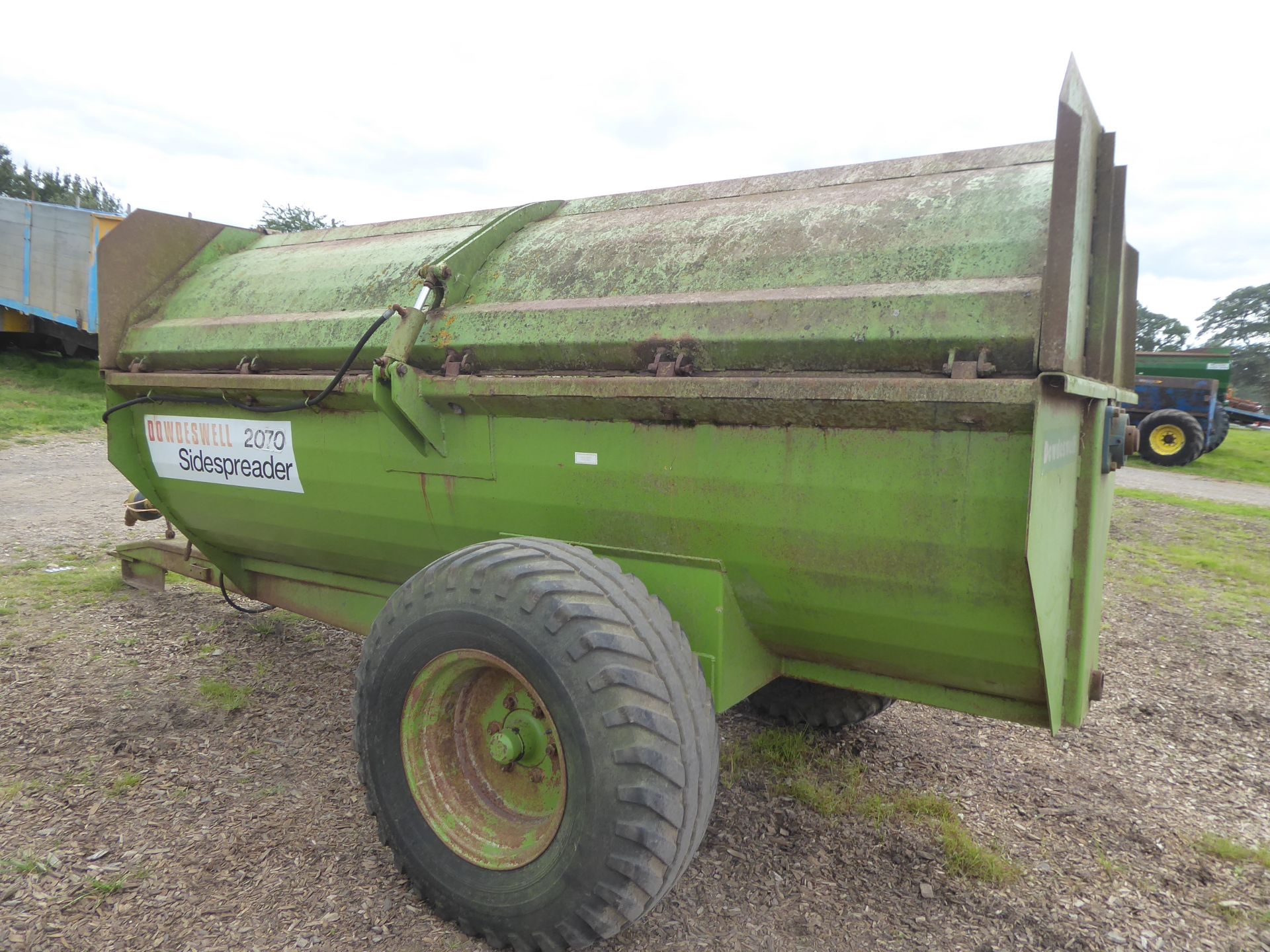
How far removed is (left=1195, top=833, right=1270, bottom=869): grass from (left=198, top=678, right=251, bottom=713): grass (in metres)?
3.71

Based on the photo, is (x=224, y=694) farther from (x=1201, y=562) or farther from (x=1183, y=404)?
(x=1183, y=404)

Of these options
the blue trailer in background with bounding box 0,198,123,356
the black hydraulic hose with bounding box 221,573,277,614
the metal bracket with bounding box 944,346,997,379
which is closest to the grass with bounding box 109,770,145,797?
the black hydraulic hose with bounding box 221,573,277,614

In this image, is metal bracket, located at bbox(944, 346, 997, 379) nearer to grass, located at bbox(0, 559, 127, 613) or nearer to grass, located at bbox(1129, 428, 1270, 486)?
grass, located at bbox(0, 559, 127, 613)

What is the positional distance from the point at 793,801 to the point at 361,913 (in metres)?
1.49

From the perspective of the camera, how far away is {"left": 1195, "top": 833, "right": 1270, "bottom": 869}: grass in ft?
8.73

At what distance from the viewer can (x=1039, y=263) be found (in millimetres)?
2016

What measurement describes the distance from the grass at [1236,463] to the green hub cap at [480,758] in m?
14.1

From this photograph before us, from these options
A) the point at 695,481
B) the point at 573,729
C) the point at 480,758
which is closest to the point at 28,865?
the point at 480,758

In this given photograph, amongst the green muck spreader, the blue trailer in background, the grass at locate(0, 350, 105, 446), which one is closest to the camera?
the green muck spreader

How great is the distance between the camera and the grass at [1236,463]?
13188mm

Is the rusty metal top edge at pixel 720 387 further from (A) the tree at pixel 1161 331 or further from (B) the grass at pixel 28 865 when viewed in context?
(A) the tree at pixel 1161 331

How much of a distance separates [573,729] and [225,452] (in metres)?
2.33

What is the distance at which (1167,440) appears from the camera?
1380cm

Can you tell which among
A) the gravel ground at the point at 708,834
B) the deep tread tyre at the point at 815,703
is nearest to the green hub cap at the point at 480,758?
the gravel ground at the point at 708,834
